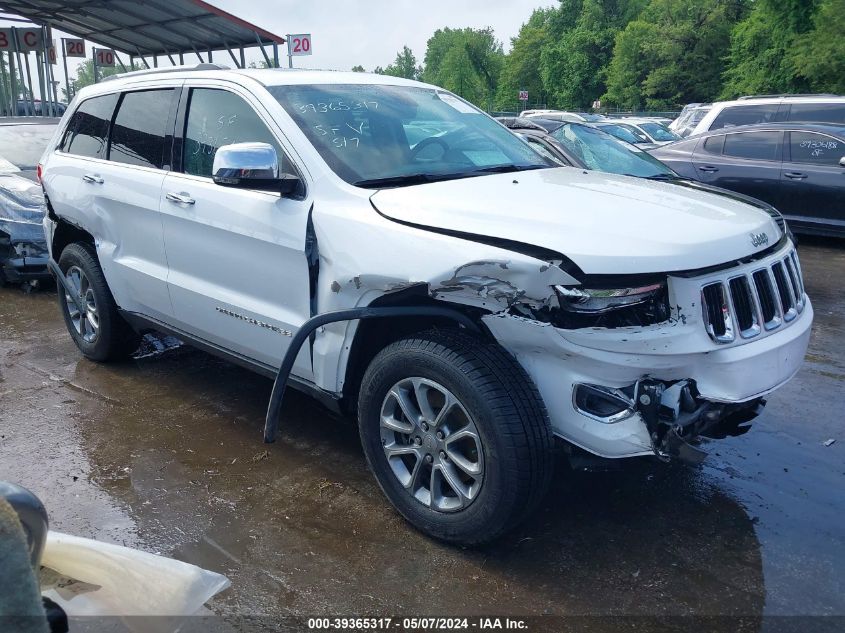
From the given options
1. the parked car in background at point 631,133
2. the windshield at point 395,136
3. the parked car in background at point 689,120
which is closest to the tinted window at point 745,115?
the parked car in background at point 631,133

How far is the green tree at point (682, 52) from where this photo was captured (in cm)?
5509

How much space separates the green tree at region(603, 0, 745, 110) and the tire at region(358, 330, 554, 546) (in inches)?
2284

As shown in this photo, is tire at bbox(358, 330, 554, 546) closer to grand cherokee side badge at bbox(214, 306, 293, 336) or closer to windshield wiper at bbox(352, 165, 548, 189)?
grand cherokee side badge at bbox(214, 306, 293, 336)

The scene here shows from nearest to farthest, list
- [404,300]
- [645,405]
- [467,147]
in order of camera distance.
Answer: [645,405] → [404,300] → [467,147]

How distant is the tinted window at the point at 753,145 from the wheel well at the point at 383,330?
7.67 meters

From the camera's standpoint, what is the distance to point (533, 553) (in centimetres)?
298

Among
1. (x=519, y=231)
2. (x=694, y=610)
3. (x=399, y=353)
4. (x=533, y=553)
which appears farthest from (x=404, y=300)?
(x=694, y=610)

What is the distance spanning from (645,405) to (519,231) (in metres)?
0.77

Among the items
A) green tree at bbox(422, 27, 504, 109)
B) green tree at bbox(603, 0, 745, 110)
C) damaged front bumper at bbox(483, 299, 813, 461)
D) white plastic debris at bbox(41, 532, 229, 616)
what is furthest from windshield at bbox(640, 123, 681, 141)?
green tree at bbox(422, 27, 504, 109)

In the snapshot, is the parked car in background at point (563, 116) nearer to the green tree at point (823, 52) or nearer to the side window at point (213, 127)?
the side window at point (213, 127)

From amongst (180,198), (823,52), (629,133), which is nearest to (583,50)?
(823,52)

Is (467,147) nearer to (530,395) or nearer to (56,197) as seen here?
(530,395)

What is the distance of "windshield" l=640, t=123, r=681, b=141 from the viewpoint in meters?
19.4

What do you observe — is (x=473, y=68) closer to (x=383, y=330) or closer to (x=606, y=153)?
(x=606, y=153)
